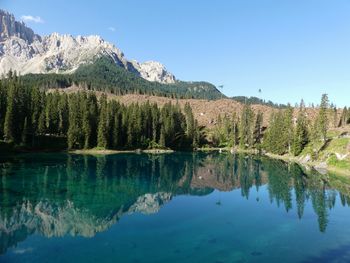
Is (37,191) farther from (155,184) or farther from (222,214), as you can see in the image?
(222,214)

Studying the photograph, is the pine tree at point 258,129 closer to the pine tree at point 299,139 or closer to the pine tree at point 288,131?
the pine tree at point 288,131

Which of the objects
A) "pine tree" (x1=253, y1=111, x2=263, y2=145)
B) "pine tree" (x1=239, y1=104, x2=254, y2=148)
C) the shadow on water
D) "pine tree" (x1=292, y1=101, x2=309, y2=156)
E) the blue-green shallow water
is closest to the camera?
the shadow on water

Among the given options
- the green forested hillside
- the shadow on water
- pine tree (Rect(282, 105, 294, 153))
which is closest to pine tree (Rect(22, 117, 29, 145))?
the green forested hillside

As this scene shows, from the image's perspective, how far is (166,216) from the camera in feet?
159

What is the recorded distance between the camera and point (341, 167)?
8819cm

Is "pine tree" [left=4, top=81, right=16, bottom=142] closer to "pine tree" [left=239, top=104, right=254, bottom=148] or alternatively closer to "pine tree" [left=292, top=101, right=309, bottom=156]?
"pine tree" [left=292, top=101, right=309, bottom=156]

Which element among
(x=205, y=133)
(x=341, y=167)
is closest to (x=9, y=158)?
(x=341, y=167)

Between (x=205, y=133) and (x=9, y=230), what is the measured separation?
16550cm

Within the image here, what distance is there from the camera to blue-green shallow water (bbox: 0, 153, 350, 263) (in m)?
33.0

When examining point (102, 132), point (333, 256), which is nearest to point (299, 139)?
point (102, 132)

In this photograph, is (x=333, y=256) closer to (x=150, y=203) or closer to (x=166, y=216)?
(x=166, y=216)

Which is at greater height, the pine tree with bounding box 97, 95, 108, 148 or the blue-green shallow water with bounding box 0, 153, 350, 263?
the pine tree with bounding box 97, 95, 108, 148

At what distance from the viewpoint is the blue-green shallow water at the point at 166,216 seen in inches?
1299

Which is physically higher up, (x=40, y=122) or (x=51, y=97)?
(x=51, y=97)
